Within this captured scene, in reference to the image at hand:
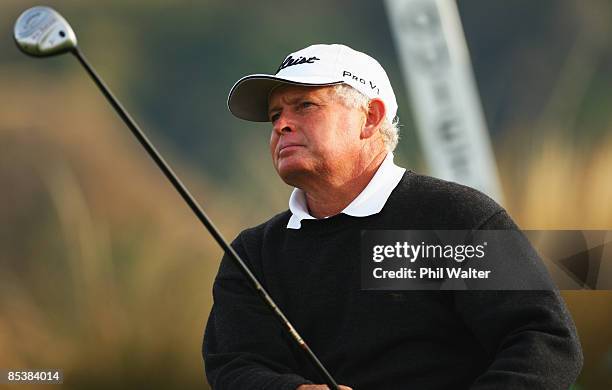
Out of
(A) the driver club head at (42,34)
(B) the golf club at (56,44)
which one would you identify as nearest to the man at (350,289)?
(B) the golf club at (56,44)

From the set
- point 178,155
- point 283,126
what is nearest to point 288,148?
point 283,126

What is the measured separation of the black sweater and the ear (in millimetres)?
113

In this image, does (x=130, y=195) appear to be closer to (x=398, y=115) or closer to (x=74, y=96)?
(x=74, y=96)

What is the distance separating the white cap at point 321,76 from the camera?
1.69 metres

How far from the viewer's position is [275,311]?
1.46 metres

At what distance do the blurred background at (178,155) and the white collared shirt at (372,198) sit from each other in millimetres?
573

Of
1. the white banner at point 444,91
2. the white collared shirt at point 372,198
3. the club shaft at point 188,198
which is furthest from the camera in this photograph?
the white banner at point 444,91

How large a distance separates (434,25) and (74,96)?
88cm

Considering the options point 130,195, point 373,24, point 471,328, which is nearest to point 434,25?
point 373,24

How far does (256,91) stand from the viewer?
180cm

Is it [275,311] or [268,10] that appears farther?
[268,10]

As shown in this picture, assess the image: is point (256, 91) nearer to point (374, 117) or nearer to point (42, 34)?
point (374, 117)

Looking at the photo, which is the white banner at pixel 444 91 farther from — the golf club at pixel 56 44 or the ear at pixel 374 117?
the golf club at pixel 56 44

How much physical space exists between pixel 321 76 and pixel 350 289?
1.22 ft
